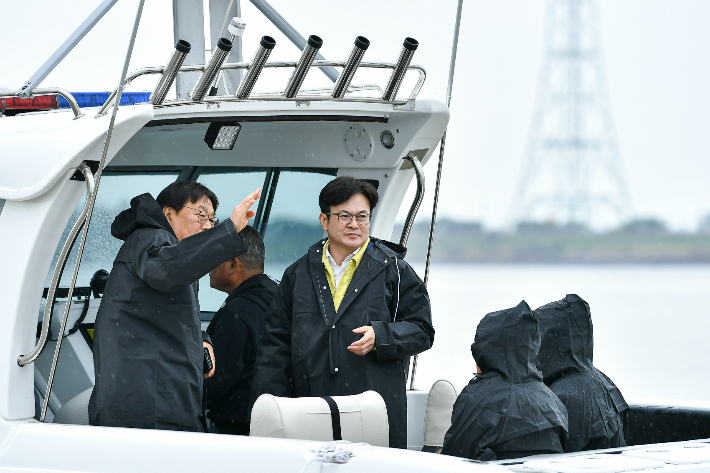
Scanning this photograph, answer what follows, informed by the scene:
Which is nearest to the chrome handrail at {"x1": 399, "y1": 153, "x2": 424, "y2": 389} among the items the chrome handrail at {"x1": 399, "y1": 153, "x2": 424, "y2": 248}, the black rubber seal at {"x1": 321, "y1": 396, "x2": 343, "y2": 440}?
the chrome handrail at {"x1": 399, "y1": 153, "x2": 424, "y2": 248}

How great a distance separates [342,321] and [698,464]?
1543 mm

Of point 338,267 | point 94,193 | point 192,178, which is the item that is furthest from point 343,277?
point 192,178

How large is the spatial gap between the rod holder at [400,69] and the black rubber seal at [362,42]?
18 centimetres

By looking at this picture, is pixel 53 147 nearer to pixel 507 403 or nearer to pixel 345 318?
pixel 345 318

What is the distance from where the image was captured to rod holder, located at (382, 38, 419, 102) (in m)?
4.11

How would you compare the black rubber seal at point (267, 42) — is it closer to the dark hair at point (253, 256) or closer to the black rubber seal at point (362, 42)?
the black rubber seal at point (362, 42)

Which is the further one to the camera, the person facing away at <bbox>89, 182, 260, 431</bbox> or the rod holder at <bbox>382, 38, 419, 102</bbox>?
the rod holder at <bbox>382, 38, 419, 102</bbox>

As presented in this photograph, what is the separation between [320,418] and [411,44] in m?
1.60

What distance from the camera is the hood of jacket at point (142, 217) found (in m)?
3.84

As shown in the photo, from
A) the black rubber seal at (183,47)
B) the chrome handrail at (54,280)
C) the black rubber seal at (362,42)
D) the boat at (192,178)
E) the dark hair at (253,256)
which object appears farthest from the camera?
the dark hair at (253,256)

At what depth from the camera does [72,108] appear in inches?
151

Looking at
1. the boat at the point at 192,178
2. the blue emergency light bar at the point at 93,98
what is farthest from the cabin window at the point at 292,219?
the blue emergency light bar at the point at 93,98

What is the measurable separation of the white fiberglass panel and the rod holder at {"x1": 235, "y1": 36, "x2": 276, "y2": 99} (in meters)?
0.45

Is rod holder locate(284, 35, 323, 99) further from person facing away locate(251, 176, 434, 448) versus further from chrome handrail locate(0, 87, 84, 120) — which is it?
chrome handrail locate(0, 87, 84, 120)
